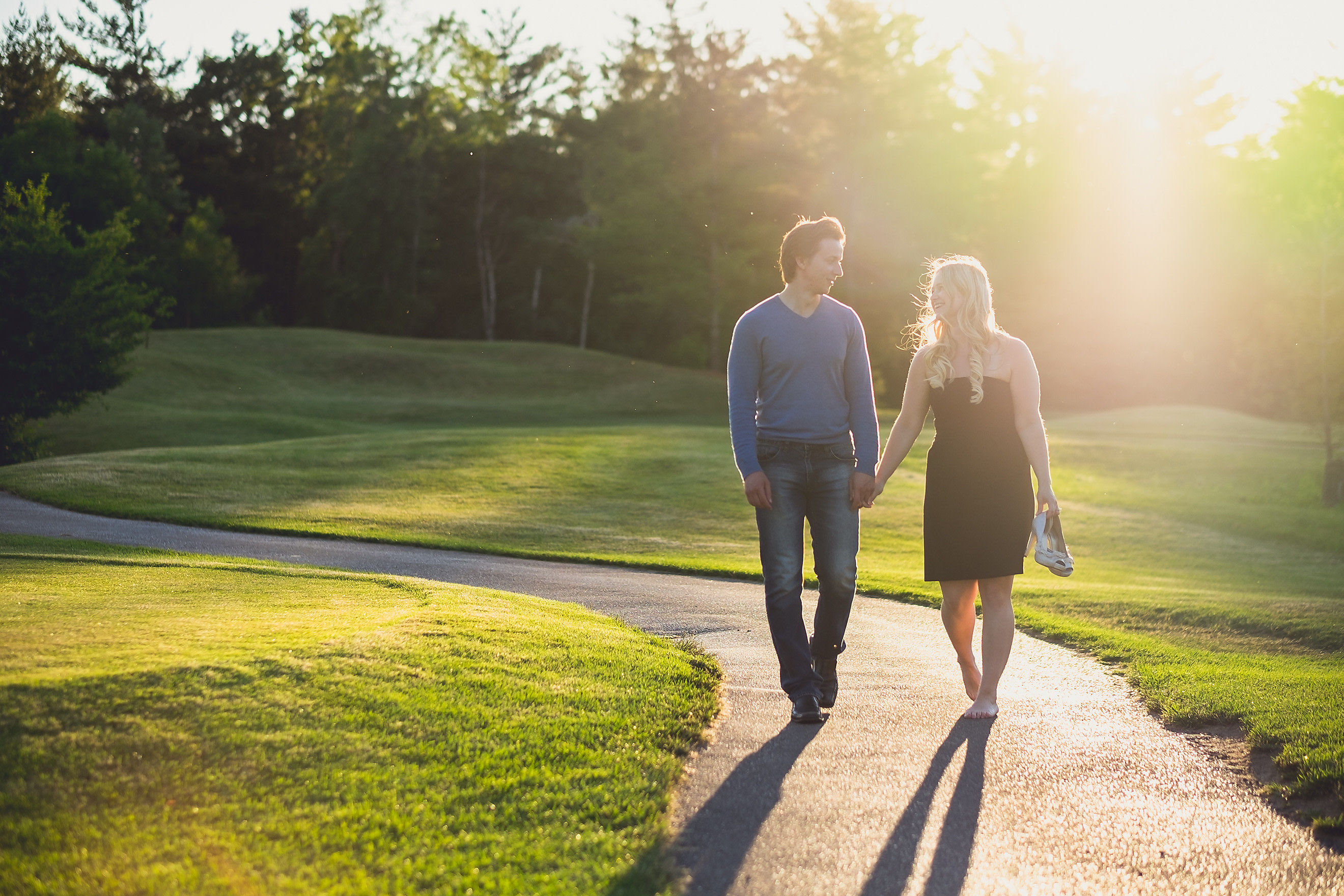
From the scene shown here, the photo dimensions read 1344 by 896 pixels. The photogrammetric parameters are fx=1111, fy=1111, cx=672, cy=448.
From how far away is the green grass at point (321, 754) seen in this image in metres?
3.34

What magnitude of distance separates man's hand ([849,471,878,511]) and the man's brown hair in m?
1.04

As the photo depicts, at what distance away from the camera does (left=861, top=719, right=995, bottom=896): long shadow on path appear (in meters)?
3.63

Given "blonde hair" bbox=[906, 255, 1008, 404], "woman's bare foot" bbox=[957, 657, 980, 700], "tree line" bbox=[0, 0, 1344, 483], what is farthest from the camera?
"tree line" bbox=[0, 0, 1344, 483]

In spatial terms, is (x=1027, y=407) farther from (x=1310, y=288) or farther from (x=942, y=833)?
(x=1310, y=288)

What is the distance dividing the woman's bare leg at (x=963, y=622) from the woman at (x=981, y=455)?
58 mm

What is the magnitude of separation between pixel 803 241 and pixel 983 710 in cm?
255

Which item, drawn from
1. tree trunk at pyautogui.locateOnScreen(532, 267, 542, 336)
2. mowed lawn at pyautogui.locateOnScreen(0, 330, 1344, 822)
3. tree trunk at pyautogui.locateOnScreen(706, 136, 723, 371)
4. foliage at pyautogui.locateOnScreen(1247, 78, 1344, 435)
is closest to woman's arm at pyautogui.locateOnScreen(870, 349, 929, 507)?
mowed lawn at pyautogui.locateOnScreen(0, 330, 1344, 822)

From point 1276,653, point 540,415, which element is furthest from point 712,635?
point 540,415

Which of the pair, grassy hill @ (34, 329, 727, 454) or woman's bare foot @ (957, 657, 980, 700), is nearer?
woman's bare foot @ (957, 657, 980, 700)

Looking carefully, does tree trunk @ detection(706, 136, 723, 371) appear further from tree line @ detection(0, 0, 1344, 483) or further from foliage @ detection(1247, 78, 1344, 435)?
foliage @ detection(1247, 78, 1344, 435)

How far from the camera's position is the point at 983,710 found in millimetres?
5688

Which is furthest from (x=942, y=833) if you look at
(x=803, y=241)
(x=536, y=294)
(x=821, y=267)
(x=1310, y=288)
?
(x=536, y=294)

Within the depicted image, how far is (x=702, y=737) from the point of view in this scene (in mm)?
5145

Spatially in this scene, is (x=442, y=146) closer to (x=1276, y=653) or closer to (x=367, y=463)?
(x=367, y=463)
